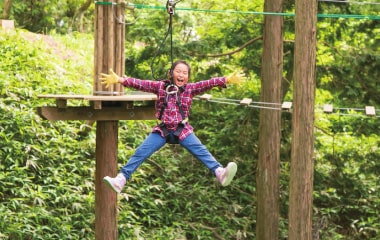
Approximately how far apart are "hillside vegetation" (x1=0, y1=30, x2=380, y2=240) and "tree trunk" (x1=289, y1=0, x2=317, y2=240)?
3.15 meters

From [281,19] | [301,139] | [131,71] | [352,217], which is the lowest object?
[352,217]

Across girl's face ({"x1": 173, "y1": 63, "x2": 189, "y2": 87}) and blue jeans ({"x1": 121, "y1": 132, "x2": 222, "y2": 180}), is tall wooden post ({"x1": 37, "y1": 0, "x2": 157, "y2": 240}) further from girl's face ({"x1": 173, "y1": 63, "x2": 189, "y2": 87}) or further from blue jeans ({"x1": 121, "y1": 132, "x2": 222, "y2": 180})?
blue jeans ({"x1": 121, "y1": 132, "x2": 222, "y2": 180})

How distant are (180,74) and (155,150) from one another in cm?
63

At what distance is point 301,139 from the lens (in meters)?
6.48

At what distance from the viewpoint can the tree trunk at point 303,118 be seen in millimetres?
6398

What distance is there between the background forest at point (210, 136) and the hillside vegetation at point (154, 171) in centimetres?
2

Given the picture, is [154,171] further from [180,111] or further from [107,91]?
[180,111]

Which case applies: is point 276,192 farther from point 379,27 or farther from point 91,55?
point 91,55

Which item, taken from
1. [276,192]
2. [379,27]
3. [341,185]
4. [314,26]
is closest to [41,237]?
[276,192]

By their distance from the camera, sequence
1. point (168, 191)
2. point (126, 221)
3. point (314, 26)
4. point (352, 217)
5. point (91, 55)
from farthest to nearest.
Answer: point (91, 55) < point (352, 217) < point (168, 191) < point (126, 221) < point (314, 26)

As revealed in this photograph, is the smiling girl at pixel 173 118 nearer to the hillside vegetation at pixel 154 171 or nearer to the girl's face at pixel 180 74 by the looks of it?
the girl's face at pixel 180 74

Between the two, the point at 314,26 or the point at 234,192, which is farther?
the point at 234,192

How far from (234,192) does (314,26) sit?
5182 millimetres

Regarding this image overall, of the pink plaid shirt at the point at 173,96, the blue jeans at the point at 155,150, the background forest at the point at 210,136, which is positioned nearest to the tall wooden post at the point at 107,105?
the pink plaid shirt at the point at 173,96
